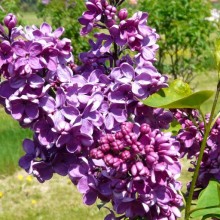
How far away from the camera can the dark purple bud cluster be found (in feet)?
5.04

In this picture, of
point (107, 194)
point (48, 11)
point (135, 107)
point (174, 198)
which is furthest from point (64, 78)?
point (48, 11)

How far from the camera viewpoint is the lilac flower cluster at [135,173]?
5.05ft

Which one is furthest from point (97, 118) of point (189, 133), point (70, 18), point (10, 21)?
point (70, 18)

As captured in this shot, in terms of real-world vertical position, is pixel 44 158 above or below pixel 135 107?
below

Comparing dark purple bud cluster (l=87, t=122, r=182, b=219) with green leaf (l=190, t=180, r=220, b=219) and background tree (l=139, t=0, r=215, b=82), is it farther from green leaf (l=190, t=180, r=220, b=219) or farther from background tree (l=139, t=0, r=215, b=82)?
background tree (l=139, t=0, r=215, b=82)

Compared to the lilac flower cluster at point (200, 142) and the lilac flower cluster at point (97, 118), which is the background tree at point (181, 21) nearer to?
the lilac flower cluster at point (200, 142)

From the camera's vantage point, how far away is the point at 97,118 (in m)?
1.66

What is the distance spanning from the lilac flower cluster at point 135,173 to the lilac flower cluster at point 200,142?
0.33 meters

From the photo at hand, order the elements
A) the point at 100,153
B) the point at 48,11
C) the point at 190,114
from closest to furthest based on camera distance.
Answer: the point at 100,153 < the point at 190,114 < the point at 48,11

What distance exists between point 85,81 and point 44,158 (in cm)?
26

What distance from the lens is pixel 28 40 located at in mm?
1678

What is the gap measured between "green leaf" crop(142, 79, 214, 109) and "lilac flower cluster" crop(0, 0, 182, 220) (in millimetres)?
41

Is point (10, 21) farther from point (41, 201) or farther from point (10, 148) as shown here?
point (10, 148)

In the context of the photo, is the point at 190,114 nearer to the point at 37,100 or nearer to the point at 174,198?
A: the point at 174,198
